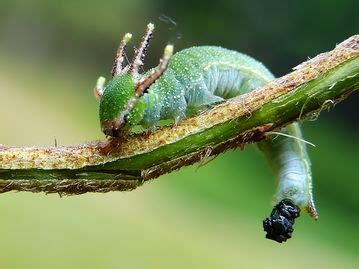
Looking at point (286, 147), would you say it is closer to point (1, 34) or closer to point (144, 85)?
point (144, 85)

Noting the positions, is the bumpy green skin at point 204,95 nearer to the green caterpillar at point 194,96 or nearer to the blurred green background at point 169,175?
the green caterpillar at point 194,96

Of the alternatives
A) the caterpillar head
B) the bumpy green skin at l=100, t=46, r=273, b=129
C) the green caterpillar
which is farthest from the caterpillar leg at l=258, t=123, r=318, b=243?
the caterpillar head

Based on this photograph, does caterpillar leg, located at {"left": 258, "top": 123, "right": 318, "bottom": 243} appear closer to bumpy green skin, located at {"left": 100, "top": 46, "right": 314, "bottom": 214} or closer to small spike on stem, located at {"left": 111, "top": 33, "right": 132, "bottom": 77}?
bumpy green skin, located at {"left": 100, "top": 46, "right": 314, "bottom": 214}

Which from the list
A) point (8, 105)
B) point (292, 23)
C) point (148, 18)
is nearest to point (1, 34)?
point (148, 18)

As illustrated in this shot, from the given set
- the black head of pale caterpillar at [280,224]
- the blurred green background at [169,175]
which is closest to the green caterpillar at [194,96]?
the black head of pale caterpillar at [280,224]

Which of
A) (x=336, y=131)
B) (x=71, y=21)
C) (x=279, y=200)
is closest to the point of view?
(x=279, y=200)

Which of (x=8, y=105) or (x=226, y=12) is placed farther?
(x=226, y=12)

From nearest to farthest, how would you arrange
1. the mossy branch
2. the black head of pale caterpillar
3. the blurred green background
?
the mossy branch → the black head of pale caterpillar → the blurred green background

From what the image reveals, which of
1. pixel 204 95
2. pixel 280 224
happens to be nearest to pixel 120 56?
pixel 204 95
